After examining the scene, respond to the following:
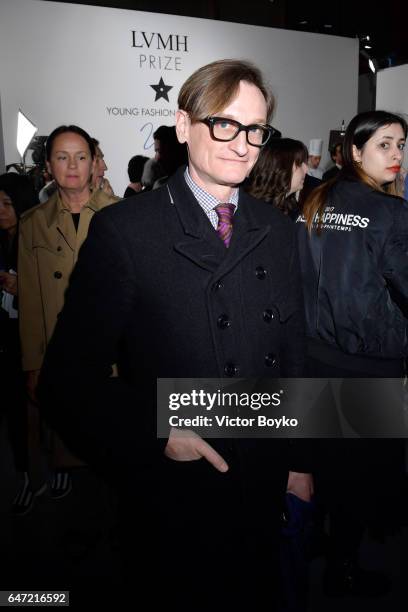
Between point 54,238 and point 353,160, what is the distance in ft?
4.64

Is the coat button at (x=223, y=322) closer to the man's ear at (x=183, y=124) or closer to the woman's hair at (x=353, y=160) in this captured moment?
the man's ear at (x=183, y=124)

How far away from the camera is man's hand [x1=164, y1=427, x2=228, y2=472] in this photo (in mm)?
1200

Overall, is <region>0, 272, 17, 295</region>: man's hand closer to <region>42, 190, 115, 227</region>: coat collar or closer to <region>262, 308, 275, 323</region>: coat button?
<region>42, 190, 115, 227</region>: coat collar

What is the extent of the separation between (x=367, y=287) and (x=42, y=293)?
1.54 meters

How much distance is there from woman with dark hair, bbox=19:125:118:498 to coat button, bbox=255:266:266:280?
146 centimetres

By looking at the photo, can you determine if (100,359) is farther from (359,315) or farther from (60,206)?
(60,206)

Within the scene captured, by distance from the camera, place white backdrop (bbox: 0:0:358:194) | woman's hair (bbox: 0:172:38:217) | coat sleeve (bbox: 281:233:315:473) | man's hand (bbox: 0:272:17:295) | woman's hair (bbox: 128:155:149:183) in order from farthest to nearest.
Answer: white backdrop (bbox: 0:0:358:194), woman's hair (bbox: 128:155:149:183), woman's hair (bbox: 0:172:38:217), man's hand (bbox: 0:272:17:295), coat sleeve (bbox: 281:233:315:473)

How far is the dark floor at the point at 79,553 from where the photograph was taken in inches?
88.9

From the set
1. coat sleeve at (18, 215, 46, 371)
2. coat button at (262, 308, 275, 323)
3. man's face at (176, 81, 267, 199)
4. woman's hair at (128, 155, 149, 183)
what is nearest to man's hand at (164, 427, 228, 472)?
coat button at (262, 308, 275, 323)

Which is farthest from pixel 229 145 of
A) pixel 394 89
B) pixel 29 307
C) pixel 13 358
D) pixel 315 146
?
pixel 394 89

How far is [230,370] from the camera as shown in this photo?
126 cm

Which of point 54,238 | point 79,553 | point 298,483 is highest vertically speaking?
point 54,238

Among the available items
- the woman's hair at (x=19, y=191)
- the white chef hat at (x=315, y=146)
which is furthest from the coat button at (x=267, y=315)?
the white chef hat at (x=315, y=146)

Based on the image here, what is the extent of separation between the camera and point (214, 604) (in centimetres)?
134
